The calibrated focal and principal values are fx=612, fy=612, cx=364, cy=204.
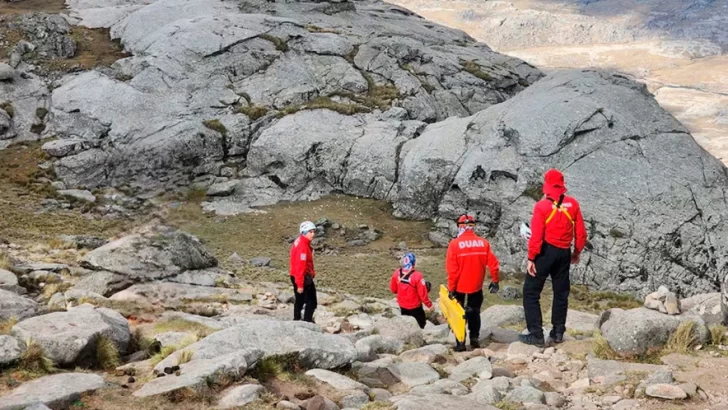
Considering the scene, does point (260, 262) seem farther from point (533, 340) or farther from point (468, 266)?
point (533, 340)

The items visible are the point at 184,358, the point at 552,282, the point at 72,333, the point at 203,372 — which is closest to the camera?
the point at 203,372

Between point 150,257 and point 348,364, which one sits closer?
point 348,364

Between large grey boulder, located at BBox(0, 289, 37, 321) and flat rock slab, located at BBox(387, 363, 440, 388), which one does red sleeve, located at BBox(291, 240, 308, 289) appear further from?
large grey boulder, located at BBox(0, 289, 37, 321)

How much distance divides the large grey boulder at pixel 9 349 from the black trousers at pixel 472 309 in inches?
369

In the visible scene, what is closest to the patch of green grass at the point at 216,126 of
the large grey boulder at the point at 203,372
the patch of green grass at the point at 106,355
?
the patch of green grass at the point at 106,355

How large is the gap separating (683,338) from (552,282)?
2896 millimetres

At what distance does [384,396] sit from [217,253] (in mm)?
27308

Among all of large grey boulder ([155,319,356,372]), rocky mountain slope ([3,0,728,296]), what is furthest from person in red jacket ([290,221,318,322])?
rocky mountain slope ([3,0,728,296])

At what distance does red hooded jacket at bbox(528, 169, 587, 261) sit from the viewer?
44.9ft

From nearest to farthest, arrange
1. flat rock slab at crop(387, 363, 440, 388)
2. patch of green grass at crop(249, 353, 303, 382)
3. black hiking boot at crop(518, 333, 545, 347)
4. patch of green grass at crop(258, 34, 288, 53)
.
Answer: patch of green grass at crop(249, 353, 303, 382)
flat rock slab at crop(387, 363, 440, 388)
black hiking boot at crop(518, 333, 545, 347)
patch of green grass at crop(258, 34, 288, 53)

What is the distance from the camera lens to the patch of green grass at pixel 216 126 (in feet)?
171

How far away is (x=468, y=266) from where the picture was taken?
14734 mm

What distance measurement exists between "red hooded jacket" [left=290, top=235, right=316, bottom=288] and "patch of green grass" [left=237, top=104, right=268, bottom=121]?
123 feet

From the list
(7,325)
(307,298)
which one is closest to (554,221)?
(307,298)
